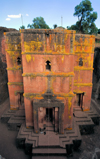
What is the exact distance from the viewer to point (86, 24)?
26859 mm

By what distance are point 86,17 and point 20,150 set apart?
2939cm

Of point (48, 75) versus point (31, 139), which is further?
point (31, 139)

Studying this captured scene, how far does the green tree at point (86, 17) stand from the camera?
83.5 ft

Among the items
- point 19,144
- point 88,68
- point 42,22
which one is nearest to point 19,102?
point 19,144

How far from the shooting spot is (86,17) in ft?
86.7

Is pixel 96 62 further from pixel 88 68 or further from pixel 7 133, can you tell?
pixel 7 133

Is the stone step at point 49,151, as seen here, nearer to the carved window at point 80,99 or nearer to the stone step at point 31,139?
the stone step at point 31,139

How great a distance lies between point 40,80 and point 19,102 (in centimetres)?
619

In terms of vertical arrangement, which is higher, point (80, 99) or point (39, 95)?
point (39, 95)

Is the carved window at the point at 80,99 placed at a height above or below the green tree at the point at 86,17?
below

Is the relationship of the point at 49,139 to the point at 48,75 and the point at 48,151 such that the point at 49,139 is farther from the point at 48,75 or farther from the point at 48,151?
the point at 48,75

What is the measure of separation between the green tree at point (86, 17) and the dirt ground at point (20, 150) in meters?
24.0

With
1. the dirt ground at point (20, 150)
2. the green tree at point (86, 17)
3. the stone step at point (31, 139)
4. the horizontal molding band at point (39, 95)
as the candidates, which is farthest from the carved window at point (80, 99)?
the green tree at point (86, 17)

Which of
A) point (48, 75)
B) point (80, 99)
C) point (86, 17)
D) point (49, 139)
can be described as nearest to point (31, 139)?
point (49, 139)
